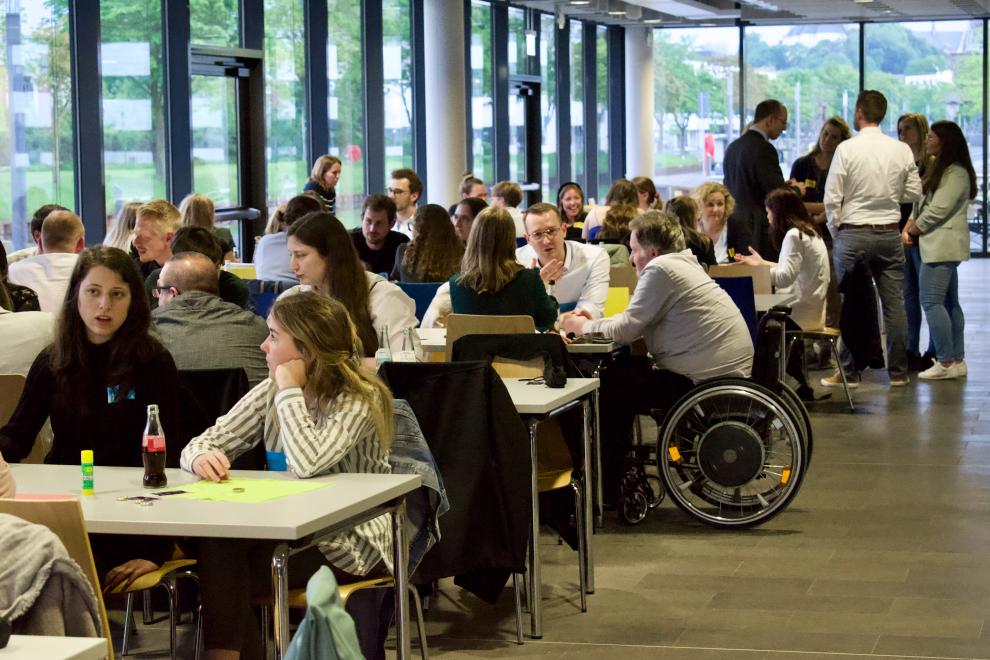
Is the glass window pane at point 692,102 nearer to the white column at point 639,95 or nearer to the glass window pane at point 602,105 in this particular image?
the white column at point 639,95

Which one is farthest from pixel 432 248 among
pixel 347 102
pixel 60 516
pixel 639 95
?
pixel 639 95

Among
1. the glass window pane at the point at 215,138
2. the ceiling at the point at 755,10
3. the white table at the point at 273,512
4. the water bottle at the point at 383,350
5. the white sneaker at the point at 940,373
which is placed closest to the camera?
the white table at the point at 273,512

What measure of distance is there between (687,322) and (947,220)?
478 centimetres

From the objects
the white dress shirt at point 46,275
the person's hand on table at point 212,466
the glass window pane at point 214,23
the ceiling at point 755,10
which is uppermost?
the ceiling at point 755,10

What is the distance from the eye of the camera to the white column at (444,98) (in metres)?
16.0

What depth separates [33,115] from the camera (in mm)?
10758

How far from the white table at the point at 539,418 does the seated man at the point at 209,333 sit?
837mm

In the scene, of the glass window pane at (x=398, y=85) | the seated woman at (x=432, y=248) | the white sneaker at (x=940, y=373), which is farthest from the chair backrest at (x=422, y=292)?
the glass window pane at (x=398, y=85)

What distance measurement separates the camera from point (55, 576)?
2.35 m

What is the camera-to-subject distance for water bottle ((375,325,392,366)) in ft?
15.7

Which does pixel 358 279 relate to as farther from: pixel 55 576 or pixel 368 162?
pixel 368 162

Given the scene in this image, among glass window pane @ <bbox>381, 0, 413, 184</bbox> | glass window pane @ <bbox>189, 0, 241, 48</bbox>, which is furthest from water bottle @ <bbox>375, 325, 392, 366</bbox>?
glass window pane @ <bbox>381, 0, 413, 184</bbox>

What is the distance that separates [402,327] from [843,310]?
5.09m

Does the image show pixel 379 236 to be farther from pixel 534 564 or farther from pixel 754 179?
pixel 534 564
